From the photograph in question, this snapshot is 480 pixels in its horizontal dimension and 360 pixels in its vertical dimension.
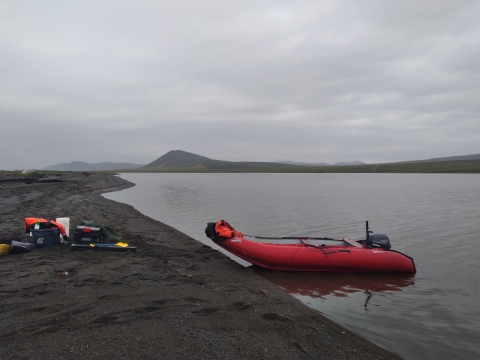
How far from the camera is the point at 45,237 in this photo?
9.02 meters

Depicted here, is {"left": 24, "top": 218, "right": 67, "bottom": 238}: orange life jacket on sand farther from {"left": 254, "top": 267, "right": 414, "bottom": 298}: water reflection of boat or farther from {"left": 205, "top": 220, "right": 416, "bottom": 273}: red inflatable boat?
{"left": 254, "top": 267, "right": 414, "bottom": 298}: water reflection of boat

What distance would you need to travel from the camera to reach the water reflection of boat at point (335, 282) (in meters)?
8.11

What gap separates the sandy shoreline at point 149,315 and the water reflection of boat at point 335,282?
0.90 m

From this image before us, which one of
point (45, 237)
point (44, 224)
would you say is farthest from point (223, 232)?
point (44, 224)

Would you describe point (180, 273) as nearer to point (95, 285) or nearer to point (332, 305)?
point (95, 285)

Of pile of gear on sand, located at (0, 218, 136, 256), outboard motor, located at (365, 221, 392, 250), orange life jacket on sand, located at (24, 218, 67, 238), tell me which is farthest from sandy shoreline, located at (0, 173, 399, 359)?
outboard motor, located at (365, 221, 392, 250)

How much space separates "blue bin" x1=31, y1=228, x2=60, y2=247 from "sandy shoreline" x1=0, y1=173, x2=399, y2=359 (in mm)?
319

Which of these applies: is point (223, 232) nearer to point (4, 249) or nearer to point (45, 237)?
point (45, 237)

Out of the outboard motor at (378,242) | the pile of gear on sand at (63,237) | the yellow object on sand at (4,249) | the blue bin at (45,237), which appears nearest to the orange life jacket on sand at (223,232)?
the pile of gear on sand at (63,237)

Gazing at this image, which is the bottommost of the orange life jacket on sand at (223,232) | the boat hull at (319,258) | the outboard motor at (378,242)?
the boat hull at (319,258)

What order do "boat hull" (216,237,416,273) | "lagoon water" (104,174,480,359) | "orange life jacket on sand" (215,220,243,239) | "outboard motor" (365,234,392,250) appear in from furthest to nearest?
"outboard motor" (365,234,392,250) < "orange life jacket on sand" (215,220,243,239) < "boat hull" (216,237,416,273) < "lagoon water" (104,174,480,359)

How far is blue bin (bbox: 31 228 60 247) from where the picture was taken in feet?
29.2

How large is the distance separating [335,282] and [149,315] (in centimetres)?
505

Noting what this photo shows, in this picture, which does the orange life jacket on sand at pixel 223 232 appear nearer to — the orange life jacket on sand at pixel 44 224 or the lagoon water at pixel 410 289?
the lagoon water at pixel 410 289
